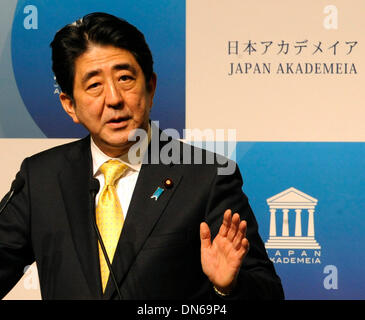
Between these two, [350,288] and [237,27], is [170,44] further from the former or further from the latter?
[350,288]

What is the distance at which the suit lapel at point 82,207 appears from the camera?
1.67 metres

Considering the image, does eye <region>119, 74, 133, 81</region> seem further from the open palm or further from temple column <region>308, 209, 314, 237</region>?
temple column <region>308, 209, 314, 237</region>

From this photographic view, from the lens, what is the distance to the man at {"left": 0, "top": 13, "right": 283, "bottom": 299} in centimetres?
166

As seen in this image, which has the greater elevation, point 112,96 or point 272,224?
point 112,96

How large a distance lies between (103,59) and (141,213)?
1.54ft

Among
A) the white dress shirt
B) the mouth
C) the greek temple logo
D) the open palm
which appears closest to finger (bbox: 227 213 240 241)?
the open palm

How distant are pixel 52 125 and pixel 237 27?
36.6 inches

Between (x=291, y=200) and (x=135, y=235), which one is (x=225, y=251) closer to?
(x=135, y=235)

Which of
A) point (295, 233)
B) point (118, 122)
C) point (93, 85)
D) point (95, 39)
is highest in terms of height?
point (95, 39)

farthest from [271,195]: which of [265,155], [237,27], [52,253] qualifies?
[52,253]

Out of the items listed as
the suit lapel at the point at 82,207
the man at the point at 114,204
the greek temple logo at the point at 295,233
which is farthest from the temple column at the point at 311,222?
the suit lapel at the point at 82,207

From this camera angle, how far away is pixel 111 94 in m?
1.77

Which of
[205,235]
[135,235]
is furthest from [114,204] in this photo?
[205,235]

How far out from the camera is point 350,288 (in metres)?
2.62
